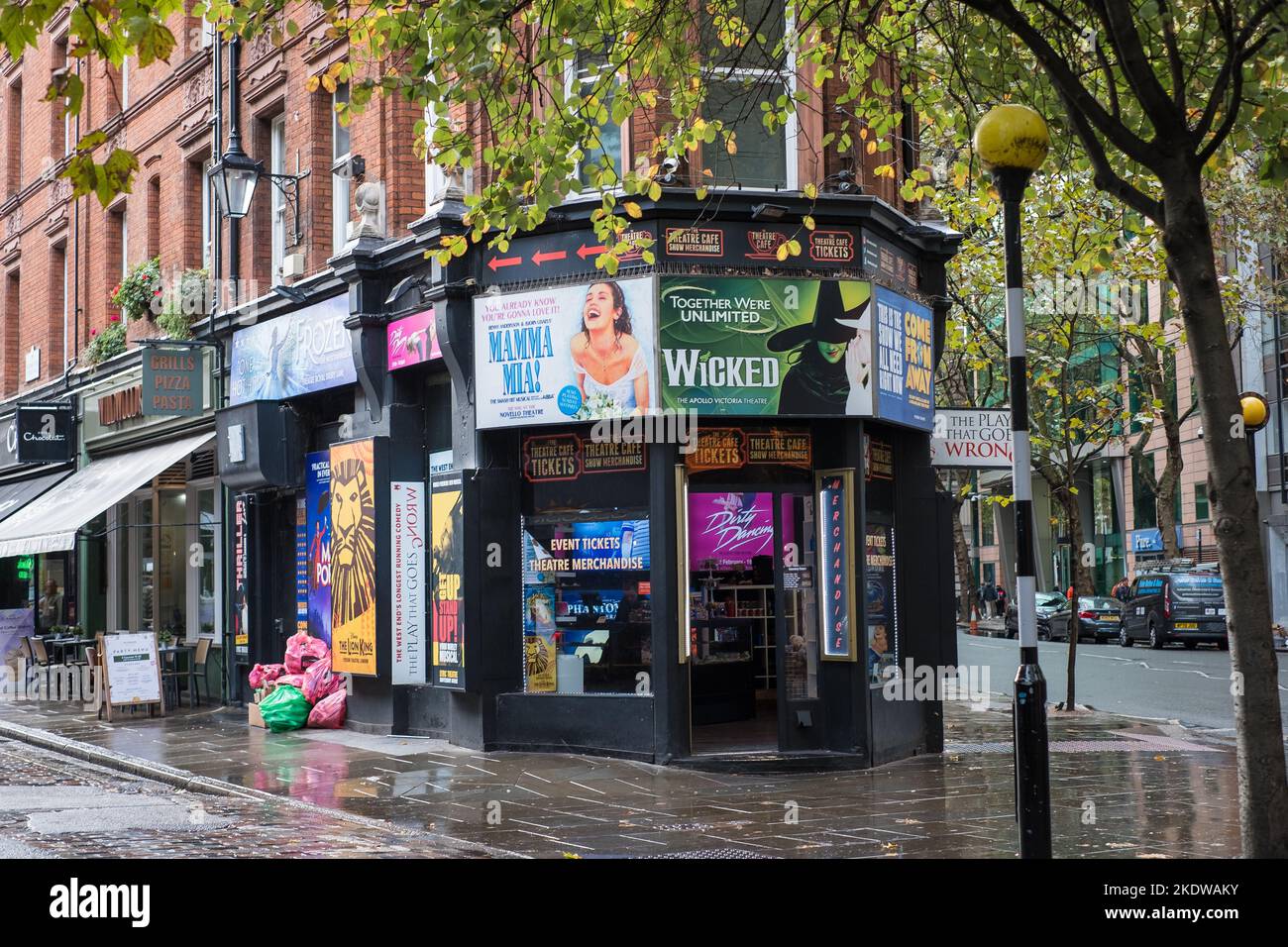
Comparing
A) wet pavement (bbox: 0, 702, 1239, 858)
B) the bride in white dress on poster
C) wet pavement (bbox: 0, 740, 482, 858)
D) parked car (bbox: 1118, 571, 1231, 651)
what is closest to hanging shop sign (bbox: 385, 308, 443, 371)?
the bride in white dress on poster

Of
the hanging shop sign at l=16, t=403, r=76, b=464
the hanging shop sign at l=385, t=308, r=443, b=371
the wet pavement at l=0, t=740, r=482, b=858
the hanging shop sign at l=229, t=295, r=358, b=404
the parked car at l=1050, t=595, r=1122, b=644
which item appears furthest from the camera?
the parked car at l=1050, t=595, r=1122, b=644

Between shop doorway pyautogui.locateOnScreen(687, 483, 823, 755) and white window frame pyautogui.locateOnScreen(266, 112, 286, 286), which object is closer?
shop doorway pyautogui.locateOnScreen(687, 483, 823, 755)

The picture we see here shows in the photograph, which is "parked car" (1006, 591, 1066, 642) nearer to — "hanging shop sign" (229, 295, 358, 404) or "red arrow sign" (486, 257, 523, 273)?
"hanging shop sign" (229, 295, 358, 404)

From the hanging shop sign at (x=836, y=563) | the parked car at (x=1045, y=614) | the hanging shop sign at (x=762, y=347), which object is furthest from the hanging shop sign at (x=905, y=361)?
the parked car at (x=1045, y=614)

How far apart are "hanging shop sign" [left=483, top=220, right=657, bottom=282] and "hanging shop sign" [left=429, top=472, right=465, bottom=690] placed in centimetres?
217

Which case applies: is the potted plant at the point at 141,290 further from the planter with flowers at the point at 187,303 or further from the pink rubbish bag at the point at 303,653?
the pink rubbish bag at the point at 303,653

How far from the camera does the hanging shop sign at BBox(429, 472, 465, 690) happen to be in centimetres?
1470

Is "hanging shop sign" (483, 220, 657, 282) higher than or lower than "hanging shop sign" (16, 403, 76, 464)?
higher

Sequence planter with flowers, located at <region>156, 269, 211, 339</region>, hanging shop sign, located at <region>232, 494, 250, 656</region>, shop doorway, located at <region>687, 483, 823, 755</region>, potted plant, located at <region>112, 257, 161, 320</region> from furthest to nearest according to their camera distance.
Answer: potted plant, located at <region>112, 257, 161, 320</region>, planter with flowers, located at <region>156, 269, 211, 339</region>, hanging shop sign, located at <region>232, 494, 250, 656</region>, shop doorway, located at <region>687, 483, 823, 755</region>

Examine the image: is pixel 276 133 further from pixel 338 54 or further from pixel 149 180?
pixel 149 180

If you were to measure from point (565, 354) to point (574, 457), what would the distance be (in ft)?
3.66

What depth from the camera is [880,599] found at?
1434cm

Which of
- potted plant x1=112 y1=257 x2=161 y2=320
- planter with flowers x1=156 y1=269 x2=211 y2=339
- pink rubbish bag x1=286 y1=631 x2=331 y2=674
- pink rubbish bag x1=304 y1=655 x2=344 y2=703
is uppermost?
potted plant x1=112 y1=257 x2=161 y2=320
